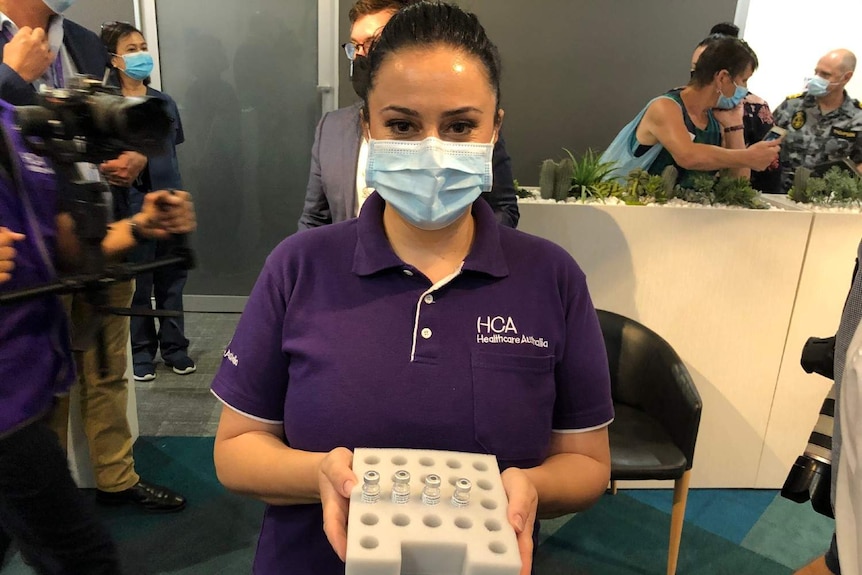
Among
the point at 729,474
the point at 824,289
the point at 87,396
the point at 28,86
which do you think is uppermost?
the point at 28,86

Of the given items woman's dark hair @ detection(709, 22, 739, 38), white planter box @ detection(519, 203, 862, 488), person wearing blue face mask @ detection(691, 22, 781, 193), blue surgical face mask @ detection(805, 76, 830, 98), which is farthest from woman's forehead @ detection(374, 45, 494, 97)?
blue surgical face mask @ detection(805, 76, 830, 98)

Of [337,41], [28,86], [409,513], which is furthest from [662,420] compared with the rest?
[337,41]

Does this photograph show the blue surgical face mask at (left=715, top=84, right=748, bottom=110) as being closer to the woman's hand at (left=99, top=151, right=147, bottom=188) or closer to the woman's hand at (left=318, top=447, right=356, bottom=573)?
the woman's hand at (left=99, top=151, right=147, bottom=188)

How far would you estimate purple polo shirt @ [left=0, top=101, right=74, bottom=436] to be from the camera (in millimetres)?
1315

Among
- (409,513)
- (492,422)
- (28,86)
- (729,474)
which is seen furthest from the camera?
(729,474)

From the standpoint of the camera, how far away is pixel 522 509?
770 mm

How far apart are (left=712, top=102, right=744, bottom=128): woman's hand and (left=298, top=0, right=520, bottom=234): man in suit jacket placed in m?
1.32

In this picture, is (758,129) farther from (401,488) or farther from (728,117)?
(401,488)

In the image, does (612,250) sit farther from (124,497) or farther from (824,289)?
(124,497)

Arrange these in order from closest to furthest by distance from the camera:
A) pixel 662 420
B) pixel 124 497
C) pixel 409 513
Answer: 1. pixel 409 513
2. pixel 662 420
3. pixel 124 497

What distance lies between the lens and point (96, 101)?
3.27ft

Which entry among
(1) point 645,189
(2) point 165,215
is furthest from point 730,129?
(2) point 165,215

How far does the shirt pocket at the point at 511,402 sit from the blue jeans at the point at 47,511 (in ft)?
3.39

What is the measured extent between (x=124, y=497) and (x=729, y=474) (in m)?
2.30
